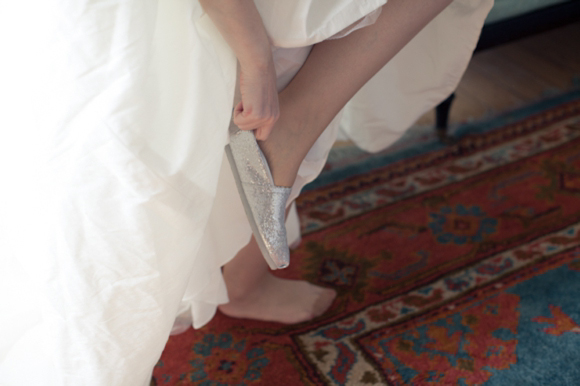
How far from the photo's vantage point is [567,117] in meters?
1.33

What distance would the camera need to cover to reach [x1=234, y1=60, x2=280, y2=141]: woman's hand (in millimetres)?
596

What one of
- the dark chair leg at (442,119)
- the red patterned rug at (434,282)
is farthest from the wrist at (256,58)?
the dark chair leg at (442,119)

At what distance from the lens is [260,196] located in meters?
0.69

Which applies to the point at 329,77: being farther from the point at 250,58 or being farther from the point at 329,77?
the point at 250,58

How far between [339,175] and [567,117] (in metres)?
0.66

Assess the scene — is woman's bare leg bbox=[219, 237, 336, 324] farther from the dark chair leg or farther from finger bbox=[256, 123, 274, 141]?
A: the dark chair leg

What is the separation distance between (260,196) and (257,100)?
146 millimetres

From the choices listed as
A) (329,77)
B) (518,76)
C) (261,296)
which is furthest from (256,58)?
(518,76)

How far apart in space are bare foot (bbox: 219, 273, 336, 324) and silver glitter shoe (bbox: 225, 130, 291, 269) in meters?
0.20

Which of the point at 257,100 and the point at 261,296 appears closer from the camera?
the point at 257,100

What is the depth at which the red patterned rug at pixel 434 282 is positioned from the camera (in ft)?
2.46

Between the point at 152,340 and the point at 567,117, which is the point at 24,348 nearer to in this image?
the point at 152,340

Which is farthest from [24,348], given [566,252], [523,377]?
[566,252]

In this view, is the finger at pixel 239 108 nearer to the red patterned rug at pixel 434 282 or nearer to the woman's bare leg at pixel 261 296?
the woman's bare leg at pixel 261 296
